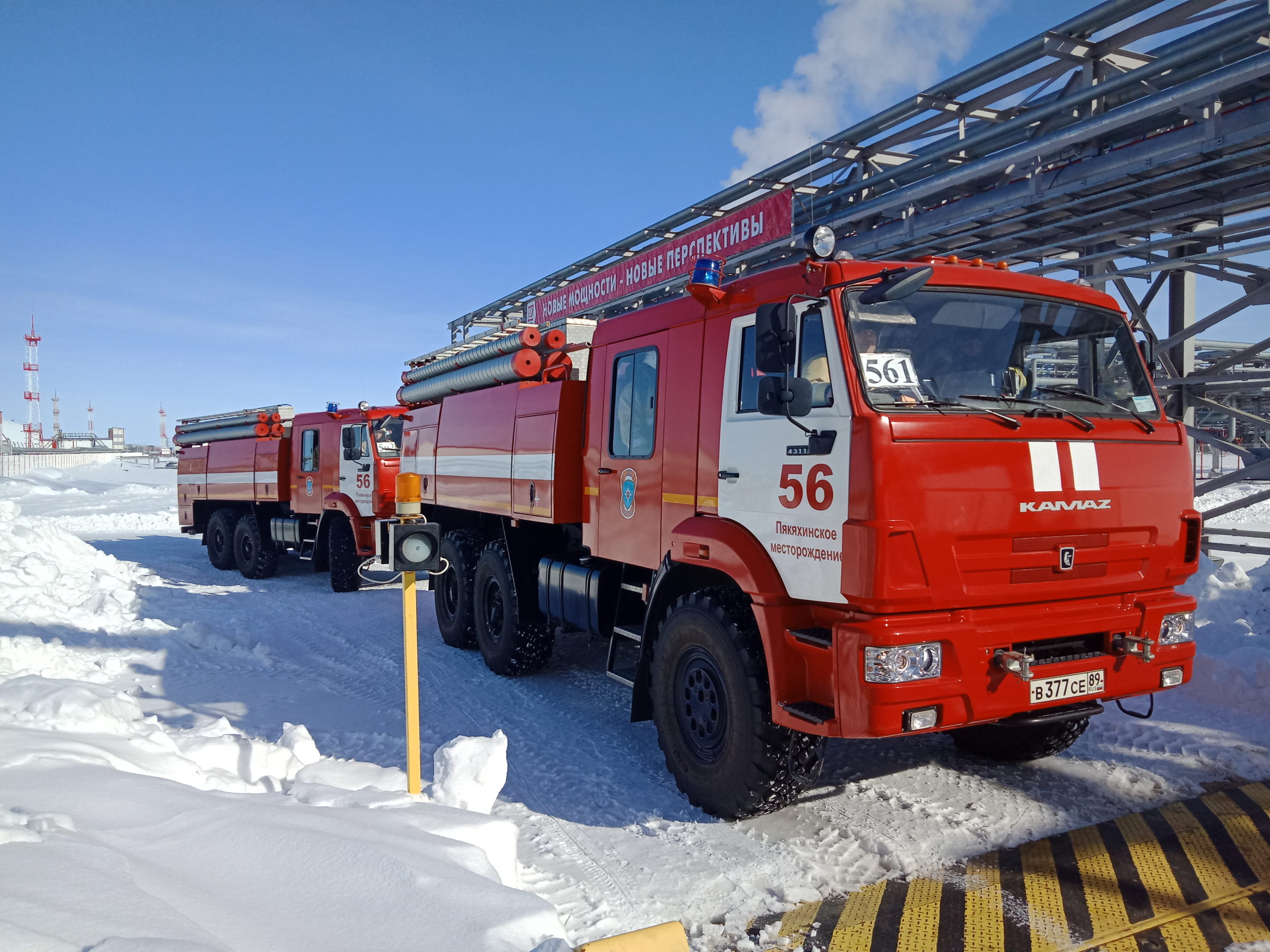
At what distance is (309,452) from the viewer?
43.6 ft

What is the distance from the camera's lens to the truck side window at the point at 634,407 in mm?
5125

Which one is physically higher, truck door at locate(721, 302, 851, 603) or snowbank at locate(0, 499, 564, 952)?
truck door at locate(721, 302, 851, 603)

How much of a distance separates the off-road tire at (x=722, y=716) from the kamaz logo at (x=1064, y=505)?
1373 mm

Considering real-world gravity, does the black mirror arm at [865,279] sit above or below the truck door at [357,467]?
above

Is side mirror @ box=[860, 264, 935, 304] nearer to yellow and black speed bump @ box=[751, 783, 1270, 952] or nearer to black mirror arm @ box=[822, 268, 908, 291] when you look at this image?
black mirror arm @ box=[822, 268, 908, 291]

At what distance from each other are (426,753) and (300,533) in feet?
32.5

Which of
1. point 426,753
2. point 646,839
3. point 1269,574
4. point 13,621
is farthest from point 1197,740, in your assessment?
point 13,621

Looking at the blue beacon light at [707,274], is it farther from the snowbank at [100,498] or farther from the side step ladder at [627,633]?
the snowbank at [100,498]

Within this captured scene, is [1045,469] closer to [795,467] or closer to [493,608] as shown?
[795,467]

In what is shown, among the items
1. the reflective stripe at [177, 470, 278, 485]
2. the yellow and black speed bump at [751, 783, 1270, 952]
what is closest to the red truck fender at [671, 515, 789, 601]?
the yellow and black speed bump at [751, 783, 1270, 952]

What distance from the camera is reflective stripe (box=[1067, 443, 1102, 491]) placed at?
3562 millimetres

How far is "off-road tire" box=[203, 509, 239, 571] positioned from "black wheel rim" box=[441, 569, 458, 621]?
9.06 meters

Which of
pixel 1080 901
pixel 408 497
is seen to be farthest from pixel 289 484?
pixel 1080 901

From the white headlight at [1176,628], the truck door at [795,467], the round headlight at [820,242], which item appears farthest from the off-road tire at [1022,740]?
the round headlight at [820,242]
